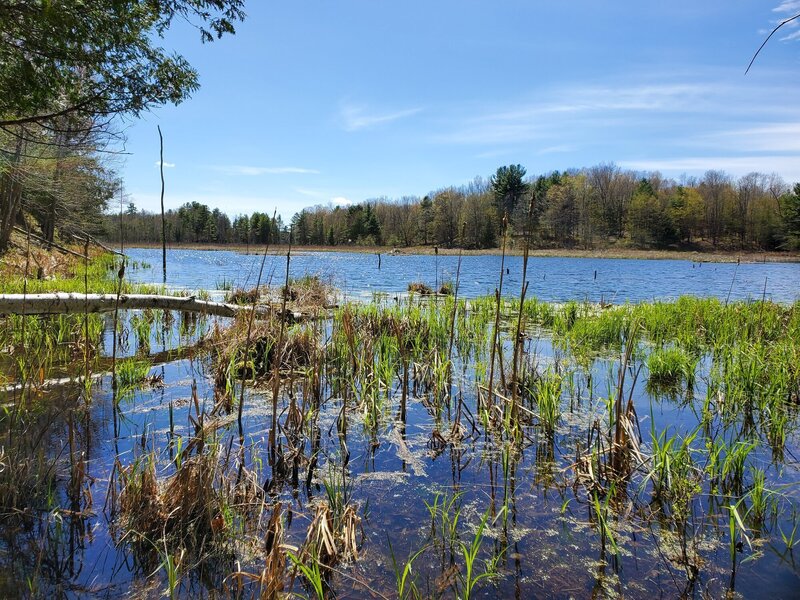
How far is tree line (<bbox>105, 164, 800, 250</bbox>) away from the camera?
70.4 m

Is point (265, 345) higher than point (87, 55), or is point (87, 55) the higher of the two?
point (87, 55)

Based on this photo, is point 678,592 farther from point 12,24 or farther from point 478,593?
point 12,24

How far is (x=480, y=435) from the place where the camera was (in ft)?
15.1

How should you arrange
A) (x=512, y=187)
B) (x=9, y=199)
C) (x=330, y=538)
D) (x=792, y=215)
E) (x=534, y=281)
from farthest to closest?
(x=512, y=187) < (x=792, y=215) < (x=534, y=281) < (x=9, y=199) < (x=330, y=538)

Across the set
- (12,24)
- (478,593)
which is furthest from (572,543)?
(12,24)

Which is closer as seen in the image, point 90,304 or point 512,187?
point 90,304

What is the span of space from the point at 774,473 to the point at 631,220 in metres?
79.0

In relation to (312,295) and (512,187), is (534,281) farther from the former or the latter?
(512,187)

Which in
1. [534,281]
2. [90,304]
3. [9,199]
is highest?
[9,199]

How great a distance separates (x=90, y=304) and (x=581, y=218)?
8127 cm

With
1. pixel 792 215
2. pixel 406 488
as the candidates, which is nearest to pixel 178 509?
pixel 406 488

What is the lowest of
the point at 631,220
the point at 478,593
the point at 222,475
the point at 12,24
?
the point at 478,593

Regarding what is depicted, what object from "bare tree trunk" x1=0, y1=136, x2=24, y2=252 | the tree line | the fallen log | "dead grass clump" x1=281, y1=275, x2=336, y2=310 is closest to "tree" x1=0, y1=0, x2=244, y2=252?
the fallen log

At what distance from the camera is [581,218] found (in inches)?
3123
